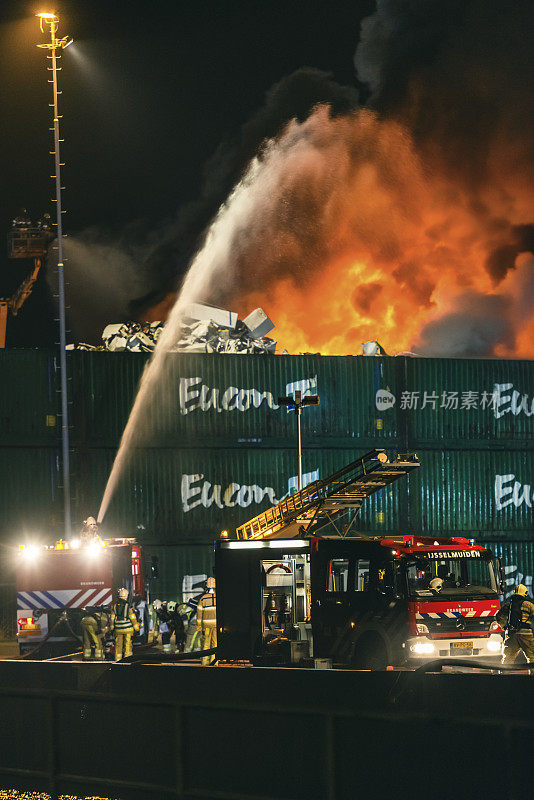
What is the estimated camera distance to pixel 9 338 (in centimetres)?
5325

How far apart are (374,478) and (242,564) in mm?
3706

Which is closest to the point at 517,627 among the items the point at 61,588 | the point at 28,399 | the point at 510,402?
A: the point at 61,588

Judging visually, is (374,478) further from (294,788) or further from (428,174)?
(428,174)

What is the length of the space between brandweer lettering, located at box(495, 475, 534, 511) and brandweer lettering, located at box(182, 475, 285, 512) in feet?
25.7

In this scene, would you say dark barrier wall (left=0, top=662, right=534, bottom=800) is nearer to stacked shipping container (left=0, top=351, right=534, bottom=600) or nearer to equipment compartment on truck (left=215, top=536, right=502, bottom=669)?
equipment compartment on truck (left=215, top=536, right=502, bottom=669)

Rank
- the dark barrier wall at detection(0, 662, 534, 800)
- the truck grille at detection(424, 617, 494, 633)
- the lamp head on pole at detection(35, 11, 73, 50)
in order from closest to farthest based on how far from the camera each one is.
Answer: the dark barrier wall at detection(0, 662, 534, 800) → the truck grille at detection(424, 617, 494, 633) → the lamp head on pole at detection(35, 11, 73, 50)

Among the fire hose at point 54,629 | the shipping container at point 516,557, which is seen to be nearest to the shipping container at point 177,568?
the shipping container at point 516,557

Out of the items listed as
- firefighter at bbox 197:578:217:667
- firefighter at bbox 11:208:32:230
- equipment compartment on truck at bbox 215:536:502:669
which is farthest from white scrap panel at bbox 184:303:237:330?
equipment compartment on truck at bbox 215:536:502:669

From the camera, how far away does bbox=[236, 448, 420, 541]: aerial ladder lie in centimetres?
1994

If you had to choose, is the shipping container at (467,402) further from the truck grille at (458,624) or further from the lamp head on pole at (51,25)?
the truck grille at (458,624)

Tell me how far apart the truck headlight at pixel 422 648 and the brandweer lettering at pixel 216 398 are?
2043 centimetres

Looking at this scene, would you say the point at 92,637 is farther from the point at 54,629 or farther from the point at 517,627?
the point at 517,627

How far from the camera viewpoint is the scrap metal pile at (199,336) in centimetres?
3900

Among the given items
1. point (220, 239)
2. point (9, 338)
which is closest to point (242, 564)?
point (9, 338)
